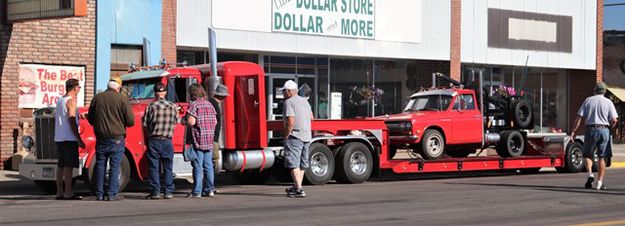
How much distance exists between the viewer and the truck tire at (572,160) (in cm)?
2159

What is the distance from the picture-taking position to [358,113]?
29891mm

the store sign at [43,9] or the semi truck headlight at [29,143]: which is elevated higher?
the store sign at [43,9]

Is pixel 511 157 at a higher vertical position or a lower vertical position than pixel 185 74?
lower

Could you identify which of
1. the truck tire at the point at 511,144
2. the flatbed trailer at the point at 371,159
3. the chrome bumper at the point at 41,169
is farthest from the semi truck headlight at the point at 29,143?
the truck tire at the point at 511,144

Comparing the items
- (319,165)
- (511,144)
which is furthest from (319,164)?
(511,144)

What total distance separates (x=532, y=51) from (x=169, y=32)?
14.3m

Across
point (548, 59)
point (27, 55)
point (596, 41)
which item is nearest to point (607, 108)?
point (27, 55)

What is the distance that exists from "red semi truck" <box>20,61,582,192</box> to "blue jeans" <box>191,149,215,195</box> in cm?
105

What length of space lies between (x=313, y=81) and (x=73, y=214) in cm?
1762

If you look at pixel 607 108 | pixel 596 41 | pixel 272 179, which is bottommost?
pixel 272 179

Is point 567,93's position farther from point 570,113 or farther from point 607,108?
point 607,108

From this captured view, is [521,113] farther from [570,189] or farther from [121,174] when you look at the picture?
[121,174]

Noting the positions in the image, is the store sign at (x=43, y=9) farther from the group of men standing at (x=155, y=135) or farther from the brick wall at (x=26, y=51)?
the group of men standing at (x=155, y=135)

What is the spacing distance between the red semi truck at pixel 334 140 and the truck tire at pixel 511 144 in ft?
0.07
